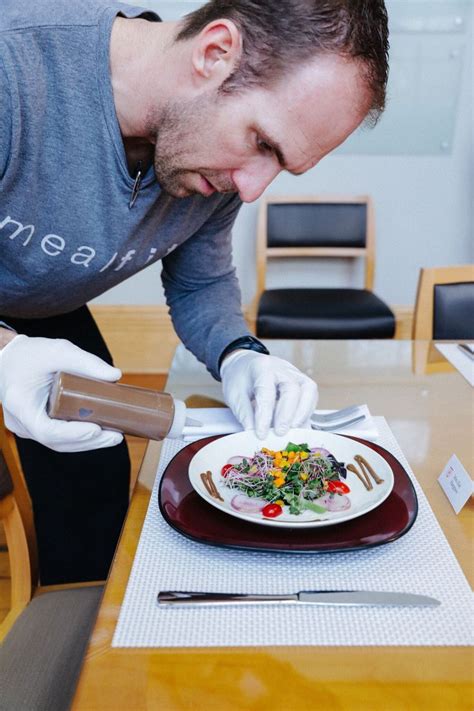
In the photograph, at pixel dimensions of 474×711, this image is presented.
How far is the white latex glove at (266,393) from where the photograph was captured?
A: 1061 millimetres

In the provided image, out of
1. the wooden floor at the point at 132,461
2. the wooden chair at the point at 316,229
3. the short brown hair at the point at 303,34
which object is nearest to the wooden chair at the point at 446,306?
the wooden floor at the point at 132,461

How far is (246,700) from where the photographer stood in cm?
56

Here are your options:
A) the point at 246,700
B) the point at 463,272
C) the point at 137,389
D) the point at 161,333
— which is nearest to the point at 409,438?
the point at 137,389

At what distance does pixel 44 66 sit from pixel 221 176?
304 millimetres

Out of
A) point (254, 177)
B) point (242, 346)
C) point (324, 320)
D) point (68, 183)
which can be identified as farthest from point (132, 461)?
point (254, 177)

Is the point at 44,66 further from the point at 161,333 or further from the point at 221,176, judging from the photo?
the point at 161,333

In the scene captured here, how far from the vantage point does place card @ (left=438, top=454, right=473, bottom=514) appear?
0.86m

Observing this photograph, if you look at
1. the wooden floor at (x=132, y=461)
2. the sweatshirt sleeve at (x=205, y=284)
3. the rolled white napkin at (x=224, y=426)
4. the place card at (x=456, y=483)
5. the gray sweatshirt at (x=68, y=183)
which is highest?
the gray sweatshirt at (x=68, y=183)

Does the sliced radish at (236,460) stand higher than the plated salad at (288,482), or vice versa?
the plated salad at (288,482)

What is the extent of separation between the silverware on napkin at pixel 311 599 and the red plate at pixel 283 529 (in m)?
0.05

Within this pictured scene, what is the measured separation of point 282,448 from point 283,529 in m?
0.22

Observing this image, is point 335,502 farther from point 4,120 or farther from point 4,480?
point 4,120

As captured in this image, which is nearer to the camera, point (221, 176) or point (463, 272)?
point (221, 176)

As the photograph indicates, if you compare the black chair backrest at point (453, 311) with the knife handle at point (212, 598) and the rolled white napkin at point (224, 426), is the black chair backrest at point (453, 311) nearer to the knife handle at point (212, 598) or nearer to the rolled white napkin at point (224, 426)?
the rolled white napkin at point (224, 426)
